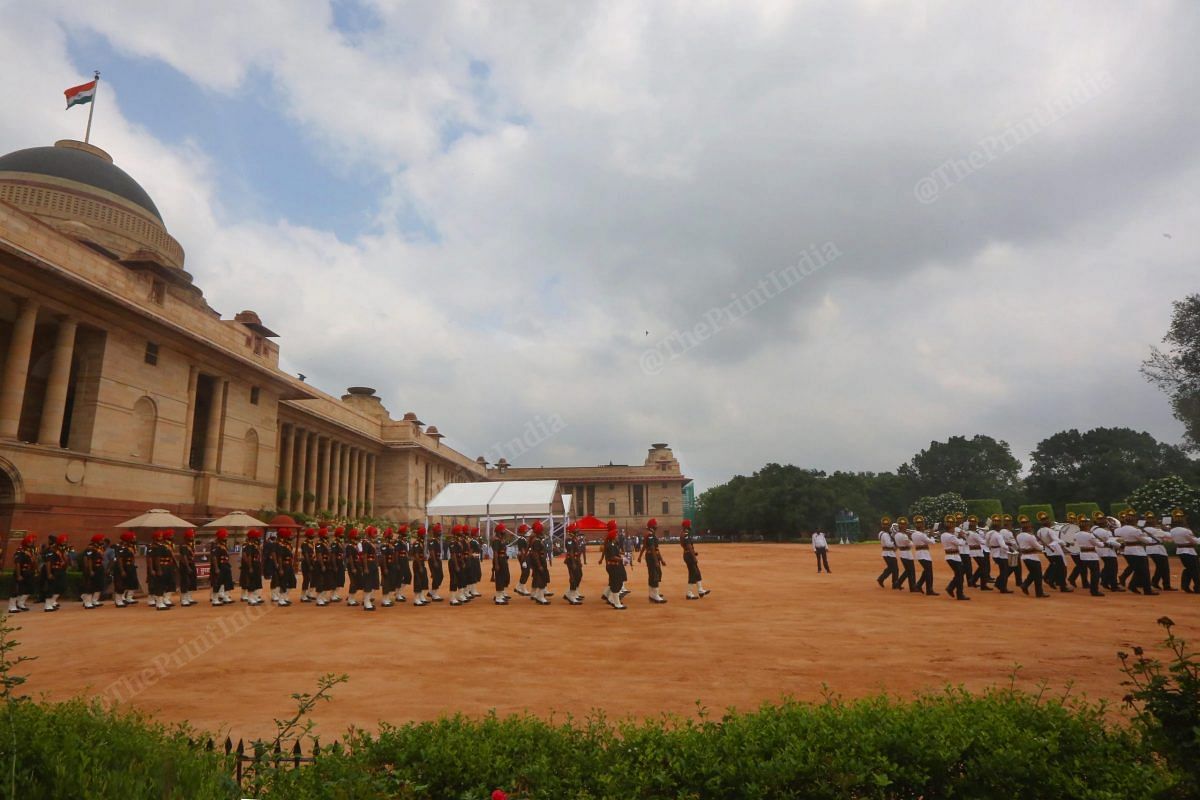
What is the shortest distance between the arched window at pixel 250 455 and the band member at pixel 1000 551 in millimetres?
28916

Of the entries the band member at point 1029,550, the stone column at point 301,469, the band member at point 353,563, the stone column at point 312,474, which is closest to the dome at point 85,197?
the stone column at point 301,469

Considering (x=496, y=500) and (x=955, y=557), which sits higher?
(x=496, y=500)

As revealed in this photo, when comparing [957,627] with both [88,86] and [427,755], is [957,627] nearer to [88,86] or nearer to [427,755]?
[427,755]

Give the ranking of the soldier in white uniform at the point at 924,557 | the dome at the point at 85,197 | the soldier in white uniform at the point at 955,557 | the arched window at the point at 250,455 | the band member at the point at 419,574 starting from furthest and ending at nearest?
the dome at the point at 85,197 → the arched window at the point at 250,455 → the band member at the point at 419,574 → the soldier in white uniform at the point at 924,557 → the soldier in white uniform at the point at 955,557

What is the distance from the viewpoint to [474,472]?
218ft

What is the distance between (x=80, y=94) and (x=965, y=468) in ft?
298

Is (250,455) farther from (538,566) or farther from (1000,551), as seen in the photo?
(1000,551)

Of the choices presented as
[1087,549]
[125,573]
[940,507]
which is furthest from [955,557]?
[940,507]

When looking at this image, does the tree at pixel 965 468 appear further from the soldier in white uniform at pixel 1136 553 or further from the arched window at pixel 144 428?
the arched window at pixel 144 428

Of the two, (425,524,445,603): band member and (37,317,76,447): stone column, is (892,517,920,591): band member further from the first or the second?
(37,317,76,447): stone column

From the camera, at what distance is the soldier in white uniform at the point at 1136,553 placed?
13812mm

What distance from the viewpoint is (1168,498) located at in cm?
2409

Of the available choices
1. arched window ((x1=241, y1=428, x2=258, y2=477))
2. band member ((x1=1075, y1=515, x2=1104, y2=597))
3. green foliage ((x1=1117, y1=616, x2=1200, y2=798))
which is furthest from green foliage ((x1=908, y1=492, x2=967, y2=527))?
green foliage ((x1=1117, y1=616, x2=1200, y2=798))

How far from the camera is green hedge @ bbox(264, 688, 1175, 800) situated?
3.22 metres
